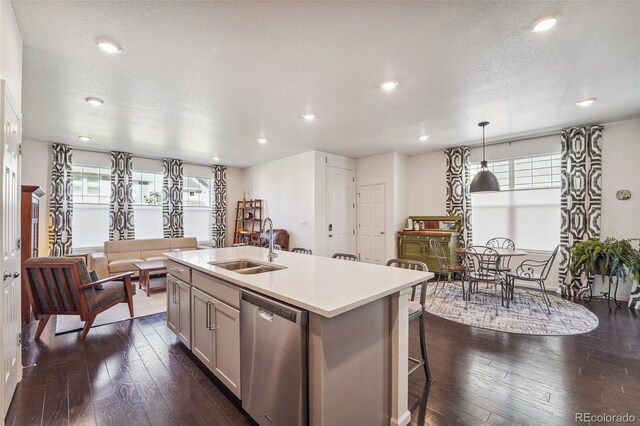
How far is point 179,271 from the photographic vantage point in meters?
2.81

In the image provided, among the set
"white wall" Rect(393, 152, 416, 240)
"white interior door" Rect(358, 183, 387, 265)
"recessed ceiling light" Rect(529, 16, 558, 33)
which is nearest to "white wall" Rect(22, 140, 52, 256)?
"white interior door" Rect(358, 183, 387, 265)

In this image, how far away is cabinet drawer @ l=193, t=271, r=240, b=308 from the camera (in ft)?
6.45

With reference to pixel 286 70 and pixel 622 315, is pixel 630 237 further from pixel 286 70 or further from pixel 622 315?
pixel 286 70

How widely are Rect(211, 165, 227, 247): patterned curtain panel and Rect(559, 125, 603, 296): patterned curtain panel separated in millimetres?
7447

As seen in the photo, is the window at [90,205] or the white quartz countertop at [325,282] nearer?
the white quartz countertop at [325,282]

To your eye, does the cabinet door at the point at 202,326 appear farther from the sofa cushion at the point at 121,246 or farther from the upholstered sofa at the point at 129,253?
the sofa cushion at the point at 121,246

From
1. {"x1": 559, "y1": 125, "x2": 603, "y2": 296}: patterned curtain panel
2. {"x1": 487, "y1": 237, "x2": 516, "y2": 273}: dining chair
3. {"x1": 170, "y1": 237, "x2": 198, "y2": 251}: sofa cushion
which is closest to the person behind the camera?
{"x1": 559, "y1": 125, "x2": 603, "y2": 296}: patterned curtain panel

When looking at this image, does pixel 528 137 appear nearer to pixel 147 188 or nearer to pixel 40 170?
pixel 147 188

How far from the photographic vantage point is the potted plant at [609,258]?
12.6 feet

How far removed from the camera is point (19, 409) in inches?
77.0

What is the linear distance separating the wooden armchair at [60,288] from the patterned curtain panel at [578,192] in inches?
266

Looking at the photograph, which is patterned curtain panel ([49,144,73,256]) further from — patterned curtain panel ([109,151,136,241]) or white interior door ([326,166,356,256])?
white interior door ([326,166,356,256])

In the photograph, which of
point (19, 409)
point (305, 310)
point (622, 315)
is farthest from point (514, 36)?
point (19, 409)

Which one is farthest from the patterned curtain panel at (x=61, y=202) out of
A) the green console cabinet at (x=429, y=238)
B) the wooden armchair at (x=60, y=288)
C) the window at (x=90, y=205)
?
the green console cabinet at (x=429, y=238)
